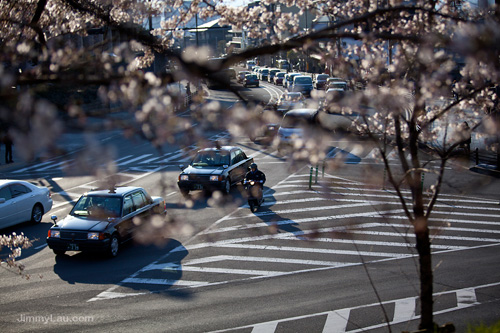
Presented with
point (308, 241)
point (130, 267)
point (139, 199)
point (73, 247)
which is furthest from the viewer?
point (139, 199)

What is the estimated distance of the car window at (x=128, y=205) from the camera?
13.1 metres

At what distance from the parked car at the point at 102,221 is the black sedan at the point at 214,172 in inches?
131

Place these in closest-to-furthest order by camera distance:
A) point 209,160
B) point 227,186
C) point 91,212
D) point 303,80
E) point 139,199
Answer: point 91,212 → point 139,199 → point 227,186 → point 209,160 → point 303,80

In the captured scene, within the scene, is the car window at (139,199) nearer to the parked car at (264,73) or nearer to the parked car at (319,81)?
the parked car at (319,81)

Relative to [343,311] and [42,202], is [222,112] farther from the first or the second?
[42,202]

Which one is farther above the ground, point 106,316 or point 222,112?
point 222,112

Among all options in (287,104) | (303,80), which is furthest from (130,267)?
(303,80)

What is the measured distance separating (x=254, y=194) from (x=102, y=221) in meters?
Result: 5.14

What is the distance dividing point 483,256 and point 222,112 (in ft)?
34.1

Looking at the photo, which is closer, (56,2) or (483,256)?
(56,2)

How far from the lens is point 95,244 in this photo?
11.9 metres

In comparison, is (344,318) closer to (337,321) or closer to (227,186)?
(337,321)

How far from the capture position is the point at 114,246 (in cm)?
1231

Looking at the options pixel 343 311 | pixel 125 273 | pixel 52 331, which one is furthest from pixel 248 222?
pixel 52 331
